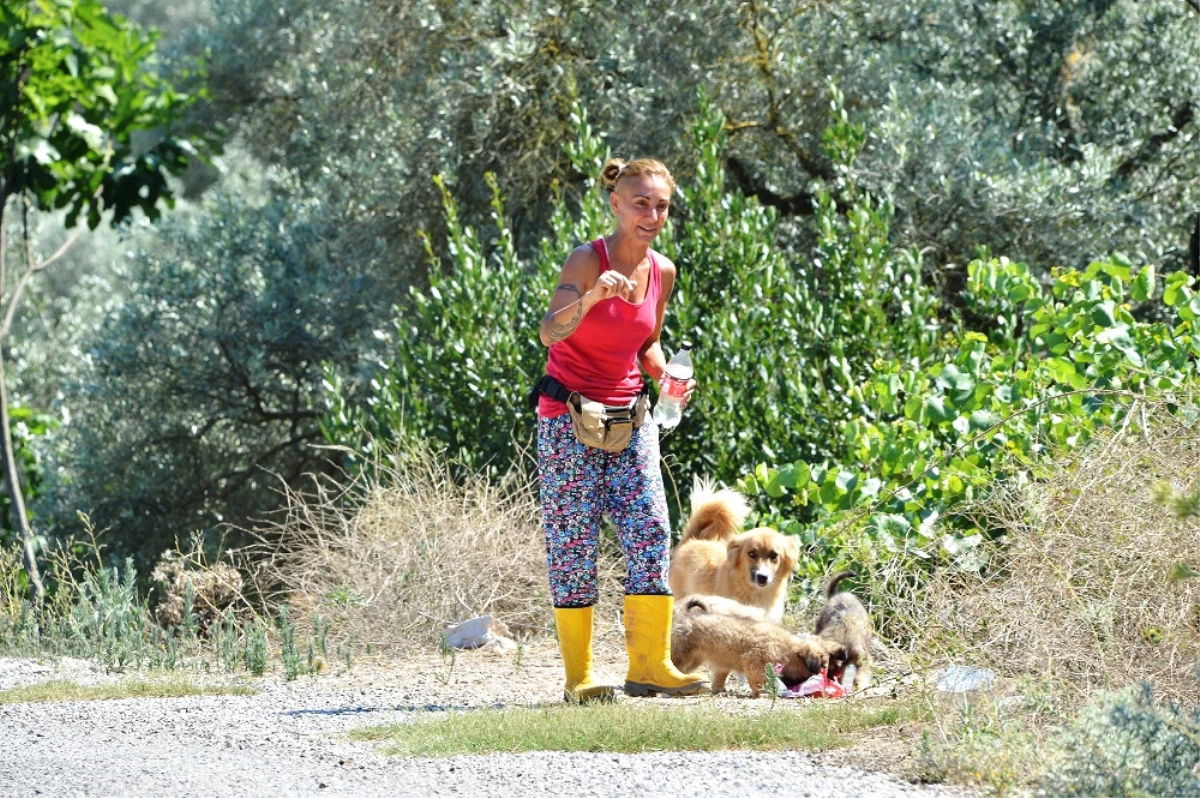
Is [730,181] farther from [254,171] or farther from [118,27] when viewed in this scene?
[254,171]

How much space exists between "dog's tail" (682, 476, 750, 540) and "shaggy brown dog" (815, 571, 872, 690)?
1.06 metres

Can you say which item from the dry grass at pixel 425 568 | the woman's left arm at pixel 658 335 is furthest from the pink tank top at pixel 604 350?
the dry grass at pixel 425 568

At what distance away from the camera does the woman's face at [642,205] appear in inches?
252

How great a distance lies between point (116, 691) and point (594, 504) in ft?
7.41

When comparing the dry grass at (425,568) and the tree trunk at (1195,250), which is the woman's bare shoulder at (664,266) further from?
the tree trunk at (1195,250)

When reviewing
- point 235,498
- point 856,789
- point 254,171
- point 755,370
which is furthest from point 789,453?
point 254,171

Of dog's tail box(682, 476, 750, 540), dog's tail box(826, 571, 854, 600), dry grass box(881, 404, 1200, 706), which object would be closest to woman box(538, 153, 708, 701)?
dry grass box(881, 404, 1200, 706)

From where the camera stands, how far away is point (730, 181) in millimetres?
13281

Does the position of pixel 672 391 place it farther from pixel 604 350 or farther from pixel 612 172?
pixel 612 172

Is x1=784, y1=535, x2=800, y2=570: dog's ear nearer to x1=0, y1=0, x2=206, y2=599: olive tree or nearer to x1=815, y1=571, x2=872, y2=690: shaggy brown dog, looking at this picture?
x1=815, y1=571, x2=872, y2=690: shaggy brown dog

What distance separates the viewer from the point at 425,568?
29.9ft

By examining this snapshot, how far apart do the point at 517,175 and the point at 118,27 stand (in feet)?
11.1

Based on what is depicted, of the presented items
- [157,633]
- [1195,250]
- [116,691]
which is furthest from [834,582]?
[1195,250]

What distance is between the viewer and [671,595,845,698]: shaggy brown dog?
681 centimetres
